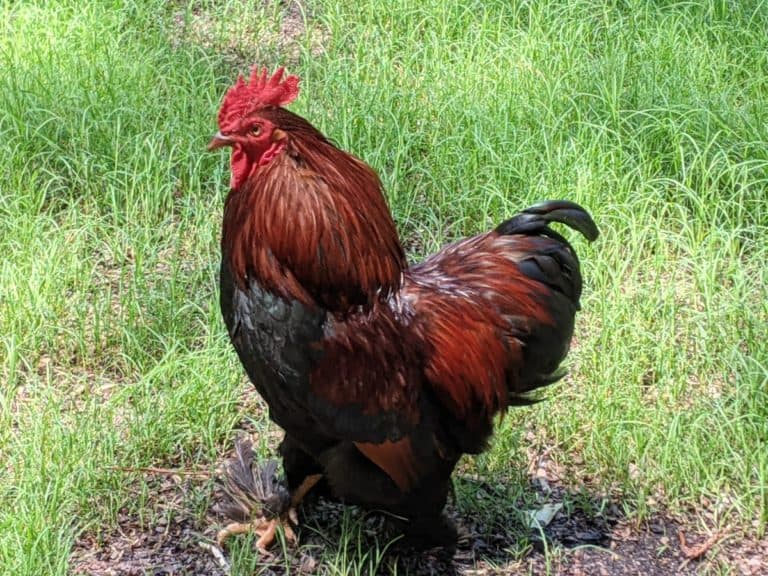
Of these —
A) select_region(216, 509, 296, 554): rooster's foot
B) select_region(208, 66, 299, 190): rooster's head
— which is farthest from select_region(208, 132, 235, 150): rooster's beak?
select_region(216, 509, 296, 554): rooster's foot

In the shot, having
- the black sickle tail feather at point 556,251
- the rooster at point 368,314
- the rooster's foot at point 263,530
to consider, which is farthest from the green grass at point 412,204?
the black sickle tail feather at point 556,251

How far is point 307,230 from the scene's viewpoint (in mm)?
2914

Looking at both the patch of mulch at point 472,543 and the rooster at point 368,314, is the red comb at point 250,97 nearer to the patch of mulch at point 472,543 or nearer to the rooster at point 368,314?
the rooster at point 368,314

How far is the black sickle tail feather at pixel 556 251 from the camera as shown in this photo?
10.8 feet

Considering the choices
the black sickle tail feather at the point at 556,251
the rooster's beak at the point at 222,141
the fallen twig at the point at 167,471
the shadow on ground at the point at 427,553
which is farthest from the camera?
the fallen twig at the point at 167,471

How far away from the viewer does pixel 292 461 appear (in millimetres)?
3504

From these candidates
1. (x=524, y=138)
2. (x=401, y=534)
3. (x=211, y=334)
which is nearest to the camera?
(x=401, y=534)

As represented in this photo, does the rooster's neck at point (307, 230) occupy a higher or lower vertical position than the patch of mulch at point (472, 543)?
higher

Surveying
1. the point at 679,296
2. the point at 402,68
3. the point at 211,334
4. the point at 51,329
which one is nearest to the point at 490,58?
the point at 402,68

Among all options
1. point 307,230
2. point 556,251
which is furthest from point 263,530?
point 556,251

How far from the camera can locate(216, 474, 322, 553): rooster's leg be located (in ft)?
11.5

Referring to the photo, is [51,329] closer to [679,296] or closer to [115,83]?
[115,83]

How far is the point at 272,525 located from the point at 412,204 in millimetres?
1699

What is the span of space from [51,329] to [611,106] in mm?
2642
